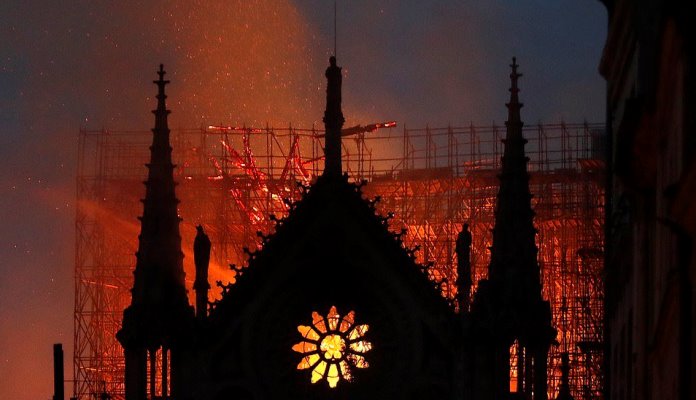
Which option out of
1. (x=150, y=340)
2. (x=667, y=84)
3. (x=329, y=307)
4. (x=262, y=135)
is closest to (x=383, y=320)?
(x=329, y=307)

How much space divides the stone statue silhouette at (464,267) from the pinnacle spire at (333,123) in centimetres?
323

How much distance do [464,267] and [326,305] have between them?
3.51 meters

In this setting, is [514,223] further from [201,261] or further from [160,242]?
[160,242]

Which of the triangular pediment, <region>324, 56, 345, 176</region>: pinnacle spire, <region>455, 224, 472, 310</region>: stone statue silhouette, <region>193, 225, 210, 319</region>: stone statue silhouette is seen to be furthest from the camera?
<region>324, 56, 345, 176</region>: pinnacle spire

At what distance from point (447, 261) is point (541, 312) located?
29.6m

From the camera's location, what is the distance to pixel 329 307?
53875mm

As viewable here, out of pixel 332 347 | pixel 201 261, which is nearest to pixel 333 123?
pixel 201 261

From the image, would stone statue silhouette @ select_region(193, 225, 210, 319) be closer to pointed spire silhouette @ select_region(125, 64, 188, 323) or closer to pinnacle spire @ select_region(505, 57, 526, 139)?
pointed spire silhouette @ select_region(125, 64, 188, 323)

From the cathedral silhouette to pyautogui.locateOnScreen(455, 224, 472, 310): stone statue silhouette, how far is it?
0.09 ft

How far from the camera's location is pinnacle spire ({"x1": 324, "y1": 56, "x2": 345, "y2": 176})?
53375mm

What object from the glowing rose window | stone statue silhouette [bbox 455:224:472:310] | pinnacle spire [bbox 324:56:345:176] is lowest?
the glowing rose window

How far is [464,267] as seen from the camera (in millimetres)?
51812

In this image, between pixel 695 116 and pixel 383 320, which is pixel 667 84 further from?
pixel 383 320

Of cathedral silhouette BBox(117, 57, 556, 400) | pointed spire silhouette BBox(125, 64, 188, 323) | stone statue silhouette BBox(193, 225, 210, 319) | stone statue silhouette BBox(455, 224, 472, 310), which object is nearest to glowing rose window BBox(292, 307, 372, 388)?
cathedral silhouette BBox(117, 57, 556, 400)
